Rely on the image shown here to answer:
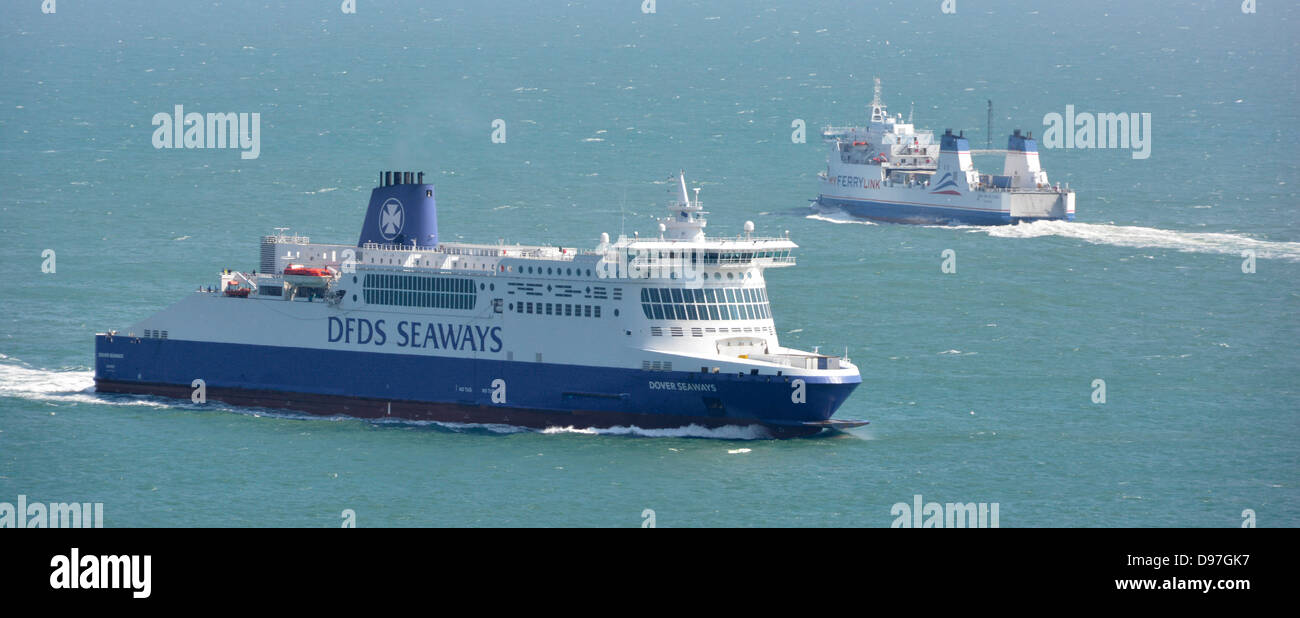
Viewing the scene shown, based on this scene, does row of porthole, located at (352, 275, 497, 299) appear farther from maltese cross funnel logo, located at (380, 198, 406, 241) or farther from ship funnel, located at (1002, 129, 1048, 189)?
ship funnel, located at (1002, 129, 1048, 189)

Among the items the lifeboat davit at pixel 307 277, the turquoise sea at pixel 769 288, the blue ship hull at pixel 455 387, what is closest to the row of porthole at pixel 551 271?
the blue ship hull at pixel 455 387

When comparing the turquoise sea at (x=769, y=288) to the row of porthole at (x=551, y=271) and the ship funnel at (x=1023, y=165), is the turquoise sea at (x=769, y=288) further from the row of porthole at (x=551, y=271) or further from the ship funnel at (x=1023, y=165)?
the ship funnel at (x=1023, y=165)

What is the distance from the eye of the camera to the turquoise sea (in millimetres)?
54375

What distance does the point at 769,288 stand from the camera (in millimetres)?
85938

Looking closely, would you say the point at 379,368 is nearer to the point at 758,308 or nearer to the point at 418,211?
the point at 418,211

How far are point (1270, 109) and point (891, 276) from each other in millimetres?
91764

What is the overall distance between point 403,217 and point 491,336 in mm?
7158

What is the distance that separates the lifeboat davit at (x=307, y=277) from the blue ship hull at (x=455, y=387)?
92.6 inches

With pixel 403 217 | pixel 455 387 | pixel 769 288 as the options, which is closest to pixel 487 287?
pixel 455 387

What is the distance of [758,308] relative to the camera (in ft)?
208

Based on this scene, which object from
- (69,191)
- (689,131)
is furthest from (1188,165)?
(69,191)

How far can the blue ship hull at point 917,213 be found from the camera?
113 metres

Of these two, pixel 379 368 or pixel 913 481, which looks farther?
pixel 379 368

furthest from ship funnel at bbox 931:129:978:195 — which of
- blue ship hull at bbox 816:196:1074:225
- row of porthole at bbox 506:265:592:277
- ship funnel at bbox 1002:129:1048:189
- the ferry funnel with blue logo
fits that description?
row of porthole at bbox 506:265:592:277
